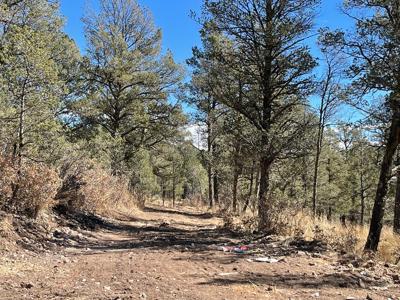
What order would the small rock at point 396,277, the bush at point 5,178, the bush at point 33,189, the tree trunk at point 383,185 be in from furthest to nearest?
the tree trunk at point 383,185, the bush at point 33,189, the bush at point 5,178, the small rock at point 396,277

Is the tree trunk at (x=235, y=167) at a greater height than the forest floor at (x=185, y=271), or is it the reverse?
the tree trunk at (x=235, y=167)

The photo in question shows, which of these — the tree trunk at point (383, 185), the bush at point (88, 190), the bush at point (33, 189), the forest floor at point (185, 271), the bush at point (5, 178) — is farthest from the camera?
the bush at point (88, 190)

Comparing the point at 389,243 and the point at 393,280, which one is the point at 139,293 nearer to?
the point at 393,280

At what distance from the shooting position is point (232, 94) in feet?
41.7

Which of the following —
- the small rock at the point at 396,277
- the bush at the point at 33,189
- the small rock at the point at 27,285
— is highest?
the bush at the point at 33,189

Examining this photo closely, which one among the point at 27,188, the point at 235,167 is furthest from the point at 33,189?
the point at 235,167

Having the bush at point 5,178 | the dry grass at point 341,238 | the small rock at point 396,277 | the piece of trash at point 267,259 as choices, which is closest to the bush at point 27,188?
the bush at point 5,178

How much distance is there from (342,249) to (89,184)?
8597mm

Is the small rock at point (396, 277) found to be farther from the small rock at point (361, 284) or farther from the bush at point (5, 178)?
the bush at point (5, 178)

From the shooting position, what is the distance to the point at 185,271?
19.9 feet

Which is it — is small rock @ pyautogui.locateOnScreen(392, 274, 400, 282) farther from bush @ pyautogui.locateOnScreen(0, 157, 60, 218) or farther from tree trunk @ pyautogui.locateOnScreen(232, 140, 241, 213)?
tree trunk @ pyautogui.locateOnScreen(232, 140, 241, 213)

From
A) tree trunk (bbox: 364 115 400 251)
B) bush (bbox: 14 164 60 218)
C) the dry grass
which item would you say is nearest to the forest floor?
the dry grass

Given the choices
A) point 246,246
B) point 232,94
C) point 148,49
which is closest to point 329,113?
point 148,49

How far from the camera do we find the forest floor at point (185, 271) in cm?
482
